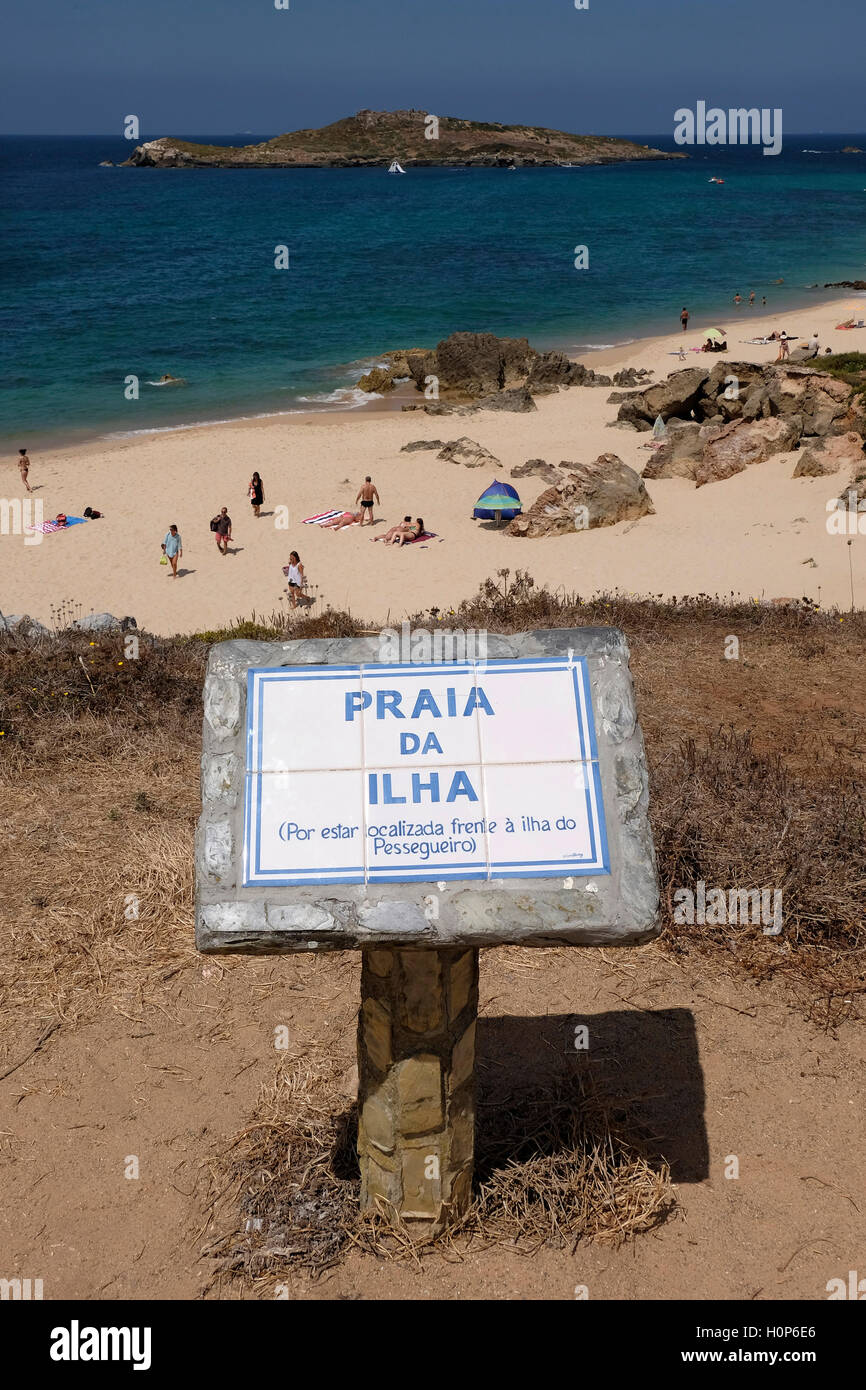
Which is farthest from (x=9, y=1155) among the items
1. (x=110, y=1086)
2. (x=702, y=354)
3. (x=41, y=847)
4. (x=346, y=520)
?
(x=702, y=354)

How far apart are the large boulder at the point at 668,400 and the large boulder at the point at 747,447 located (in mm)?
4907

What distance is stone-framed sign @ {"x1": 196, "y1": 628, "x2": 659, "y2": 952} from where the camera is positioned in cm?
363

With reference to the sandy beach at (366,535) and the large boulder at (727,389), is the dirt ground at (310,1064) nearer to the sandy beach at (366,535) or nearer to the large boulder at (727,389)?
the sandy beach at (366,535)

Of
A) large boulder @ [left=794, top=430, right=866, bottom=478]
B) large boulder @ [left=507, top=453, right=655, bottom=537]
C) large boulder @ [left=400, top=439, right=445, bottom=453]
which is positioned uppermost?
large boulder @ [left=400, top=439, right=445, bottom=453]

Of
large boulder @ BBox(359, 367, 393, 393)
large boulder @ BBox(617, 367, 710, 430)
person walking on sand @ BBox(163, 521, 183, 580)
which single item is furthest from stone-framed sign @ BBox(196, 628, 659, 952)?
large boulder @ BBox(359, 367, 393, 393)

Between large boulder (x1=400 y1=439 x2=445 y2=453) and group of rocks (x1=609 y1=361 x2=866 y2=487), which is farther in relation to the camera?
large boulder (x1=400 y1=439 x2=445 y2=453)

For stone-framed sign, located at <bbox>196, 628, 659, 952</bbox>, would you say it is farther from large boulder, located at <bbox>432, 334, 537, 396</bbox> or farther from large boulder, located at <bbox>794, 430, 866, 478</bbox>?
large boulder, located at <bbox>432, 334, 537, 396</bbox>

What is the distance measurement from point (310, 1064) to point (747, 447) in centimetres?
1955

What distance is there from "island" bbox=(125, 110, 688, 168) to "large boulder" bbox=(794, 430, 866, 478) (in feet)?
512

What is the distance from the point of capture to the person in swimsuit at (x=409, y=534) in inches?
798

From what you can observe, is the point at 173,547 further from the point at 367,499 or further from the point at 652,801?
the point at 652,801

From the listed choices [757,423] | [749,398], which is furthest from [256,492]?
[749,398]

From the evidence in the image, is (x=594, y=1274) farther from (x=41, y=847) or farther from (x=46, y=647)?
(x=46, y=647)

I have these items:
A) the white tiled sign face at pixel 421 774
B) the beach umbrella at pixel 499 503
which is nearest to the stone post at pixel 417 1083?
the white tiled sign face at pixel 421 774
